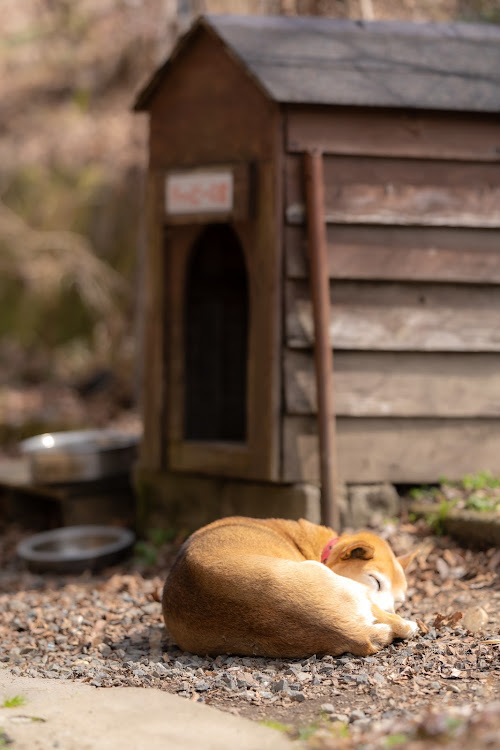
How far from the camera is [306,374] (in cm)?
591

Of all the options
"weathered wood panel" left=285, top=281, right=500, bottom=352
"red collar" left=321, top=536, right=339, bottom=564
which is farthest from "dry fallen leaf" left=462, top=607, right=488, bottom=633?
"weathered wood panel" left=285, top=281, right=500, bottom=352

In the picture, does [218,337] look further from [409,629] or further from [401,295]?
[409,629]

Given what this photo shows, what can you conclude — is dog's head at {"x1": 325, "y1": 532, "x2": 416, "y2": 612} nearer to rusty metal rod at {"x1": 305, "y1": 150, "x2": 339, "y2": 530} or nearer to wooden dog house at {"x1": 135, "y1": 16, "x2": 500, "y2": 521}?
rusty metal rod at {"x1": 305, "y1": 150, "x2": 339, "y2": 530}

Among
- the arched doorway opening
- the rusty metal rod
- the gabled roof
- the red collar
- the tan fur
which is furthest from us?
the arched doorway opening

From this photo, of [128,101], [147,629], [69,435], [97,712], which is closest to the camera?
[97,712]

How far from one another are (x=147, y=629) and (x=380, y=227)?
289 cm

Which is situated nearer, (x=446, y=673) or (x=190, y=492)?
(x=446, y=673)

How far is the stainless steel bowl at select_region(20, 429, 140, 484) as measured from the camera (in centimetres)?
747

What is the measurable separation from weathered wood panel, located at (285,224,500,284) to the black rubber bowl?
2401mm

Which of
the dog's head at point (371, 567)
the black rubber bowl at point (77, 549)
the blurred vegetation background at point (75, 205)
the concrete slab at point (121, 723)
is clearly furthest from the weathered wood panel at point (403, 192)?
the blurred vegetation background at point (75, 205)

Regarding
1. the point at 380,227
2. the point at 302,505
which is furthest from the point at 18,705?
the point at 380,227

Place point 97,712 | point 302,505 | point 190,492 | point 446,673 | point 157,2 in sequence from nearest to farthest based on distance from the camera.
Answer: point 97,712, point 446,673, point 302,505, point 190,492, point 157,2

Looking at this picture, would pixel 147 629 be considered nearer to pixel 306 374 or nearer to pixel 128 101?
pixel 306 374

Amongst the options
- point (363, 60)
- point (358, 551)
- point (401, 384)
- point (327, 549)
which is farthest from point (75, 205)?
point (358, 551)
